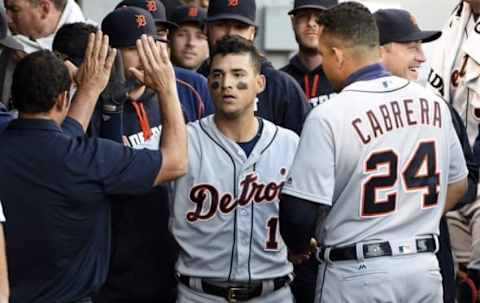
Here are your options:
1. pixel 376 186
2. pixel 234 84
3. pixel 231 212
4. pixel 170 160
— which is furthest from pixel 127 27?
pixel 376 186

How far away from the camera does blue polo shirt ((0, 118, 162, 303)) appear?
4953 millimetres

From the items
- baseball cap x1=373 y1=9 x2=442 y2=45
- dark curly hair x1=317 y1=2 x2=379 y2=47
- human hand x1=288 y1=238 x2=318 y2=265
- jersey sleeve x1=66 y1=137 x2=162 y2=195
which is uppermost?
dark curly hair x1=317 y1=2 x2=379 y2=47

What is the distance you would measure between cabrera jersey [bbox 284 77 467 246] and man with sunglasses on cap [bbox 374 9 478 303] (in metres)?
0.57

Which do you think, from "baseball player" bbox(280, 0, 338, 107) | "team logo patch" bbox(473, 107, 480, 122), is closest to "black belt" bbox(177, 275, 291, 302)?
"baseball player" bbox(280, 0, 338, 107)

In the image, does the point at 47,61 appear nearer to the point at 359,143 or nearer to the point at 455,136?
the point at 359,143

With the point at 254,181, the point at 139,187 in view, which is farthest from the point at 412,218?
the point at 139,187

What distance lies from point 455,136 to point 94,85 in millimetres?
1695

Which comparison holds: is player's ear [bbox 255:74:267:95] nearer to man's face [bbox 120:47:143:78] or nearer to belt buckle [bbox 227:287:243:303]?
man's face [bbox 120:47:143:78]

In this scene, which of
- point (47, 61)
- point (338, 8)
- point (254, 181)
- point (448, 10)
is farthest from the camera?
point (448, 10)

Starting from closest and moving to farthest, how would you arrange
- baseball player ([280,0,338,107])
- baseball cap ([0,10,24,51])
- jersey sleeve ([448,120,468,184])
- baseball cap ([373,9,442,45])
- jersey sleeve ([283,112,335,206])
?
jersey sleeve ([283,112,335,206]) < jersey sleeve ([448,120,468,184]) < baseball cap ([373,9,442,45]) < baseball cap ([0,10,24,51]) < baseball player ([280,0,338,107])

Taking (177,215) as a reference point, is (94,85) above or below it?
above

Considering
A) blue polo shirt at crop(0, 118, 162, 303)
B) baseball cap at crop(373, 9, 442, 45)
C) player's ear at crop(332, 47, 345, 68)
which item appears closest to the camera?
blue polo shirt at crop(0, 118, 162, 303)

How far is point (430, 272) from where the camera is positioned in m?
5.33

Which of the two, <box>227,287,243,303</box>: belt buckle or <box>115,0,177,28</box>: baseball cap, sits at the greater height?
<box>115,0,177,28</box>: baseball cap
